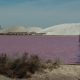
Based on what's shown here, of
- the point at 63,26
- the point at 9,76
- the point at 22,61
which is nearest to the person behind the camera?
the point at 9,76

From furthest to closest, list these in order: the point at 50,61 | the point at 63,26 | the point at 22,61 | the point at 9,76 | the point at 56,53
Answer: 1. the point at 63,26
2. the point at 56,53
3. the point at 50,61
4. the point at 22,61
5. the point at 9,76

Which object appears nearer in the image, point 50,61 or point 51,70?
point 51,70

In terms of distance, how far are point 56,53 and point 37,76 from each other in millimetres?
6100

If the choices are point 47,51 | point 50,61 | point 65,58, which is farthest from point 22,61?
point 47,51

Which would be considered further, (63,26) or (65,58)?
(63,26)

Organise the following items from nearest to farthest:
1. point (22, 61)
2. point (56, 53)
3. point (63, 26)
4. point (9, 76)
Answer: point (9, 76) < point (22, 61) < point (56, 53) < point (63, 26)

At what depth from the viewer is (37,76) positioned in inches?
609

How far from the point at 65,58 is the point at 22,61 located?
4.26 metres

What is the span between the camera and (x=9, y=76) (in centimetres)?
1499

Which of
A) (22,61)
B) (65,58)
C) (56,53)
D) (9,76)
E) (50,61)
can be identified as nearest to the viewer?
(9,76)

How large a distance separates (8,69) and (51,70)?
6.87 feet

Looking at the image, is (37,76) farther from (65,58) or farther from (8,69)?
(65,58)

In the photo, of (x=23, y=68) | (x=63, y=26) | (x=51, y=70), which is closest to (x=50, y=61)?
(x=51, y=70)

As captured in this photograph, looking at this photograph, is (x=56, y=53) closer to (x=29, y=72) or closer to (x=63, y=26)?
(x=29, y=72)
